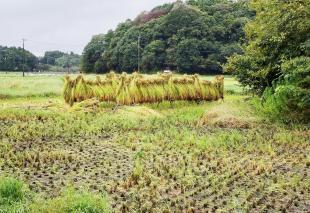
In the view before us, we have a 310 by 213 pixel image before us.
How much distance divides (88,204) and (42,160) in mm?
4493

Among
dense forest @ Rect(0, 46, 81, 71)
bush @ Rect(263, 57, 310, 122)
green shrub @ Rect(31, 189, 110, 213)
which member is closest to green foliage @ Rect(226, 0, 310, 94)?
bush @ Rect(263, 57, 310, 122)

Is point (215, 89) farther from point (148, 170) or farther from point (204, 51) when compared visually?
point (204, 51)

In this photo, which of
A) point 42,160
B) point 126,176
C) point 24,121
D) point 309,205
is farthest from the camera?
point 24,121

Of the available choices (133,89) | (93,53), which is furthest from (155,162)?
(93,53)

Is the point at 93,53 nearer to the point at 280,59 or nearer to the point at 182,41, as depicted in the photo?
the point at 182,41

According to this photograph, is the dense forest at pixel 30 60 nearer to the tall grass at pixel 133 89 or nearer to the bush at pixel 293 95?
the tall grass at pixel 133 89

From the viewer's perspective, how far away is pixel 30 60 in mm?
88938

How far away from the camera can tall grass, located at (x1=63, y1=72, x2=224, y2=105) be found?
22672mm

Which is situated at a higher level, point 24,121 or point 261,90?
point 261,90

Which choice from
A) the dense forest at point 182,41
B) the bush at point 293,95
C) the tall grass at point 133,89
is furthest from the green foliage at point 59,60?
the bush at point 293,95

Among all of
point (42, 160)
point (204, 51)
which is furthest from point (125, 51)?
point (42, 160)

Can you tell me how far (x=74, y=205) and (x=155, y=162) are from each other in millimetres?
4265

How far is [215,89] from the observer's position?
26.3 meters

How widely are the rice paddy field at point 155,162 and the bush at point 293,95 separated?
20.9 inches
